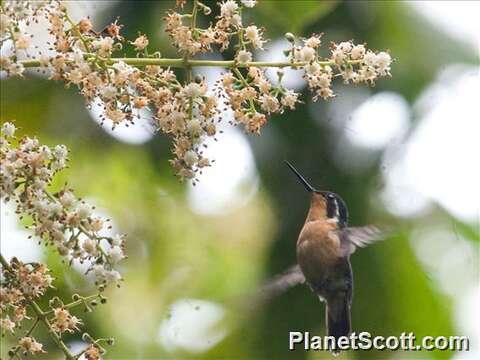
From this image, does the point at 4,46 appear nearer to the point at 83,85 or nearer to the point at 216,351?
the point at 83,85

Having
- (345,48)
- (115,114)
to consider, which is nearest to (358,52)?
(345,48)

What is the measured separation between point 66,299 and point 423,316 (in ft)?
2.91

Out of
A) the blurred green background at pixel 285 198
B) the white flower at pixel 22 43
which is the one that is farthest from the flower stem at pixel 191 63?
the blurred green background at pixel 285 198

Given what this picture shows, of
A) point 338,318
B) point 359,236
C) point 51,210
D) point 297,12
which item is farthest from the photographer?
point 297,12

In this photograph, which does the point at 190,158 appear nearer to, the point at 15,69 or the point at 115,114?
the point at 115,114

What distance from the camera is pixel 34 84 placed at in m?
2.45

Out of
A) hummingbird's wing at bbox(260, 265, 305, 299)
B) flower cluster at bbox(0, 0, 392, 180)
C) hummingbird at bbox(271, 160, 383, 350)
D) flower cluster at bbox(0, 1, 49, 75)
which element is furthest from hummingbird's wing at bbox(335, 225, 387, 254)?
flower cluster at bbox(0, 1, 49, 75)

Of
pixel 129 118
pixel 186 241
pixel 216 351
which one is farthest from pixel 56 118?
pixel 129 118

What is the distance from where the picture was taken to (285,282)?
1815 mm

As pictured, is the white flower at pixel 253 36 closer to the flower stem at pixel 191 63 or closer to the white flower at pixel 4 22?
the flower stem at pixel 191 63

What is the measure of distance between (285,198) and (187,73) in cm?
93

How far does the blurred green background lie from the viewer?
2.19m

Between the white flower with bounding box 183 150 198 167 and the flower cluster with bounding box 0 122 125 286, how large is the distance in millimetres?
159

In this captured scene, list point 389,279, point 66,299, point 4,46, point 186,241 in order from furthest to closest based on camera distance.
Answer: point 186,241
point 389,279
point 66,299
point 4,46
